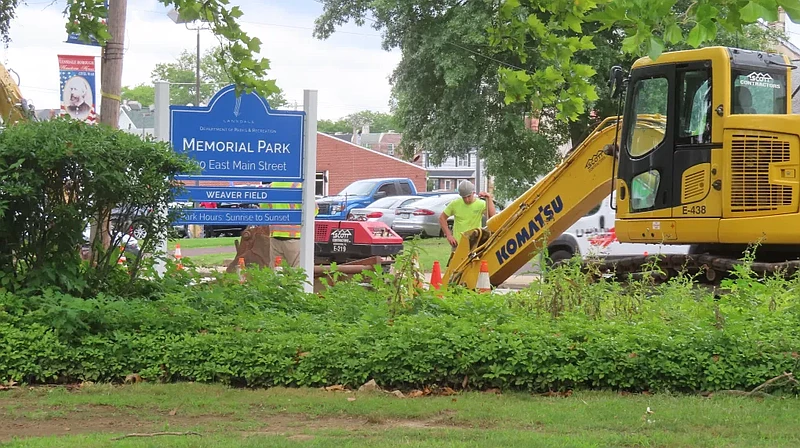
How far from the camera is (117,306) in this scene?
300 inches

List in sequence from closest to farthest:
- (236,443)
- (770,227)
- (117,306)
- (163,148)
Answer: (236,443) < (117,306) < (163,148) < (770,227)

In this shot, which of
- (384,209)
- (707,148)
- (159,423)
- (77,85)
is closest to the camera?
(159,423)

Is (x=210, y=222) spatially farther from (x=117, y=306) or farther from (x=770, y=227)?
(x=770, y=227)

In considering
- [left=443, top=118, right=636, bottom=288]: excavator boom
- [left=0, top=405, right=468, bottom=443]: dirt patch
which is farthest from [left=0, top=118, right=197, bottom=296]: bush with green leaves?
[left=443, top=118, right=636, bottom=288]: excavator boom

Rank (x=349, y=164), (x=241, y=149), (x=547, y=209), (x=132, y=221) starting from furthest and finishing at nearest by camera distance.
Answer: (x=349, y=164) → (x=547, y=209) → (x=241, y=149) → (x=132, y=221)

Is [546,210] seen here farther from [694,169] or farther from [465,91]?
[465,91]

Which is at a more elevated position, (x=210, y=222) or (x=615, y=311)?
(x=210, y=222)

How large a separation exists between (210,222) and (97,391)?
4.12 meters

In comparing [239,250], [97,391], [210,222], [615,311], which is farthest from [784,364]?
[239,250]

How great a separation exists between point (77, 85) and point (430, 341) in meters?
12.1

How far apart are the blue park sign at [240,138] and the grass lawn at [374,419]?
4.34 m

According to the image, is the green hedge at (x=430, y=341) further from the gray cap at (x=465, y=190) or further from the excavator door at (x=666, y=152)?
the gray cap at (x=465, y=190)

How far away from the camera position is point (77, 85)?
1702 centimetres

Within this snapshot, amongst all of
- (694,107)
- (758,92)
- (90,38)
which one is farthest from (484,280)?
(90,38)
